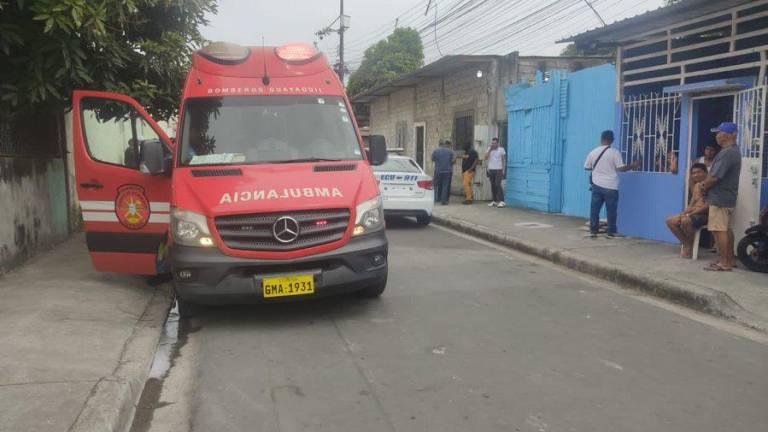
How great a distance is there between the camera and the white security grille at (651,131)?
30.1 ft

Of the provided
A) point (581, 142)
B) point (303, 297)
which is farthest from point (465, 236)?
point (303, 297)

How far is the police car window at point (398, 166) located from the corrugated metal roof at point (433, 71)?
4801 mm

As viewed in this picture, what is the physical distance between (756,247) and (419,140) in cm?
1698

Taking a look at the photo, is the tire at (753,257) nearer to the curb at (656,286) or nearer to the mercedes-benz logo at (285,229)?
the curb at (656,286)

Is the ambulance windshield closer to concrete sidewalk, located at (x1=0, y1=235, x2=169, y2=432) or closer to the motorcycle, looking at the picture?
concrete sidewalk, located at (x1=0, y1=235, x2=169, y2=432)

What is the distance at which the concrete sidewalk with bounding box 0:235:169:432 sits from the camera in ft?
11.6

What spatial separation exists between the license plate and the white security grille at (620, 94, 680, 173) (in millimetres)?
6097

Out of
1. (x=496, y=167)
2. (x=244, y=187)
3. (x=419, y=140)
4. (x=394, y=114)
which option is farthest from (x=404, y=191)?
(x=394, y=114)

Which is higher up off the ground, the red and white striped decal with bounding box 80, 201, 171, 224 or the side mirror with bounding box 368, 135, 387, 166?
the side mirror with bounding box 368, 135, 387, 166

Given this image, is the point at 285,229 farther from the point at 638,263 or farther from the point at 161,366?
the point at 638,263

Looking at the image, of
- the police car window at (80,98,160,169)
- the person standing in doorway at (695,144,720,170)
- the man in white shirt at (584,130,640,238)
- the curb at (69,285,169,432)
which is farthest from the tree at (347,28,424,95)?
the curb at (69,285,169,432)

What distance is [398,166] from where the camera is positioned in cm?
1238

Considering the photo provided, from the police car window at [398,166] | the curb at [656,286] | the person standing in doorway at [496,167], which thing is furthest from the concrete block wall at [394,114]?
the curb at [656,286]

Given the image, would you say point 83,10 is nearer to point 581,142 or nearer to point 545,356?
point 545,356
